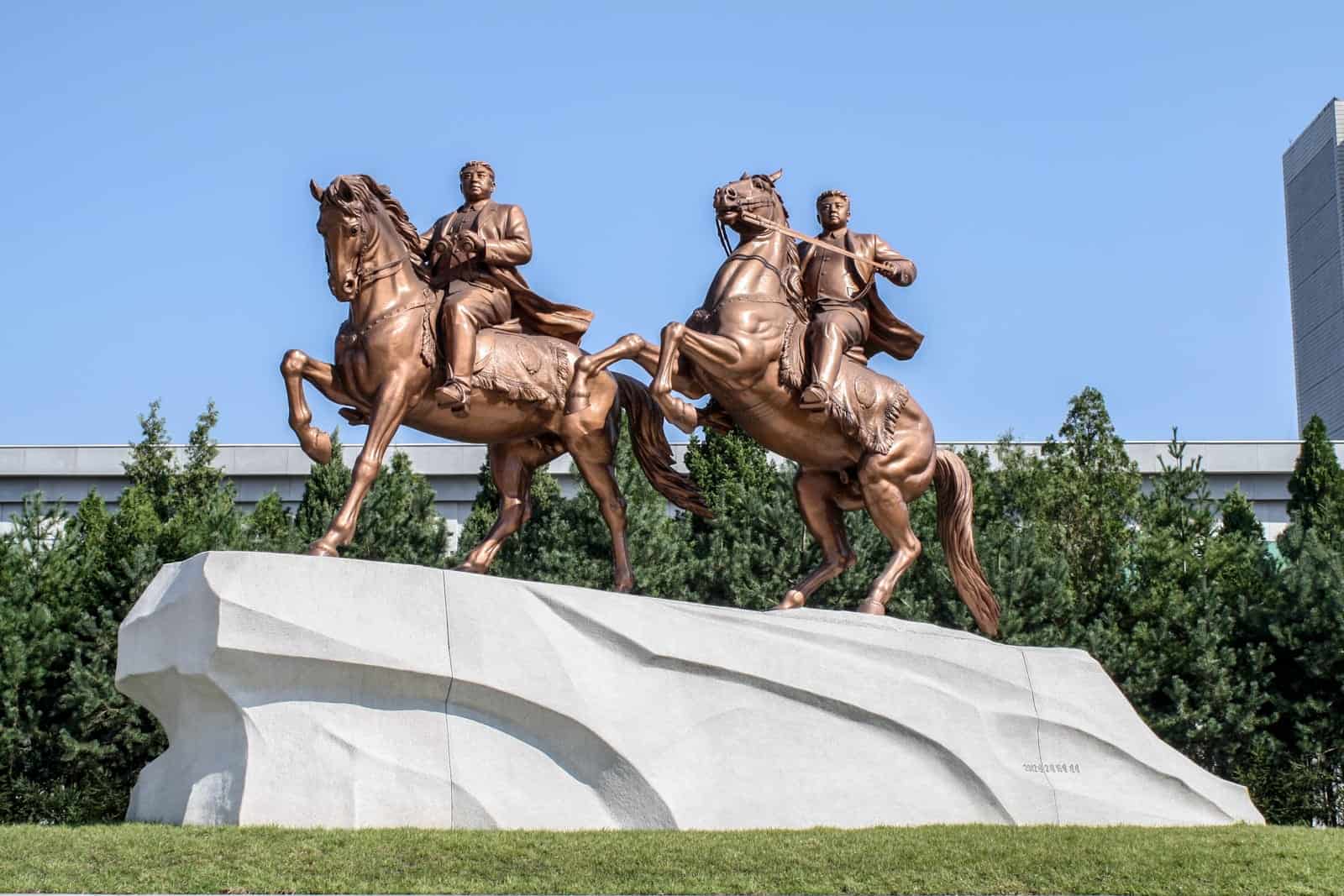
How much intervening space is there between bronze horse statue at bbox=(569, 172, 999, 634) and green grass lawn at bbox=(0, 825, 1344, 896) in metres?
3.23

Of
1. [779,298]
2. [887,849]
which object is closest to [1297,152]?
[779,298]

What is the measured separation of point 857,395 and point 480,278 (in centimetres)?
301

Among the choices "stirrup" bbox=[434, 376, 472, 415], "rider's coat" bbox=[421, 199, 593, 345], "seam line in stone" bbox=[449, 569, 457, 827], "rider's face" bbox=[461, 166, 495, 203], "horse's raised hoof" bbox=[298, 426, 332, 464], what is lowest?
"seam line in stone" bbox=[449, 569, 457, 827]

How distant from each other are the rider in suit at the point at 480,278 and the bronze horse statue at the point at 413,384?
146 millimetres

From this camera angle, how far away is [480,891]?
7.82m

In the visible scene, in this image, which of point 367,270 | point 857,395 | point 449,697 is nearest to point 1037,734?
point 857,395

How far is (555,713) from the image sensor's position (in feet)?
31.8

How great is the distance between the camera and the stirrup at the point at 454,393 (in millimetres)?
10953

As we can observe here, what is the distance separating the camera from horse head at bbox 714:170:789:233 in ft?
39.3

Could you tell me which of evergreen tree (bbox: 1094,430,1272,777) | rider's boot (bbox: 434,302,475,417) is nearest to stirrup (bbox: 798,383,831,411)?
rider's boot (bbox: 434,302,475,417)

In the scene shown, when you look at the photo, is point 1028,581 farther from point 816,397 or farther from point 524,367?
point 524,367

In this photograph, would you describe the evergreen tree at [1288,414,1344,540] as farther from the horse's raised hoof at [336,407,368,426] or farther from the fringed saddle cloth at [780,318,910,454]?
the horse's raised hoof at [336,407,368,426]

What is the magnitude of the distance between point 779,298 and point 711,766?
3655mm

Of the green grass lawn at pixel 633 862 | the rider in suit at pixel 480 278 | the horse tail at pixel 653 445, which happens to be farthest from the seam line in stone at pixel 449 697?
the horse tail at pixel 653 445
